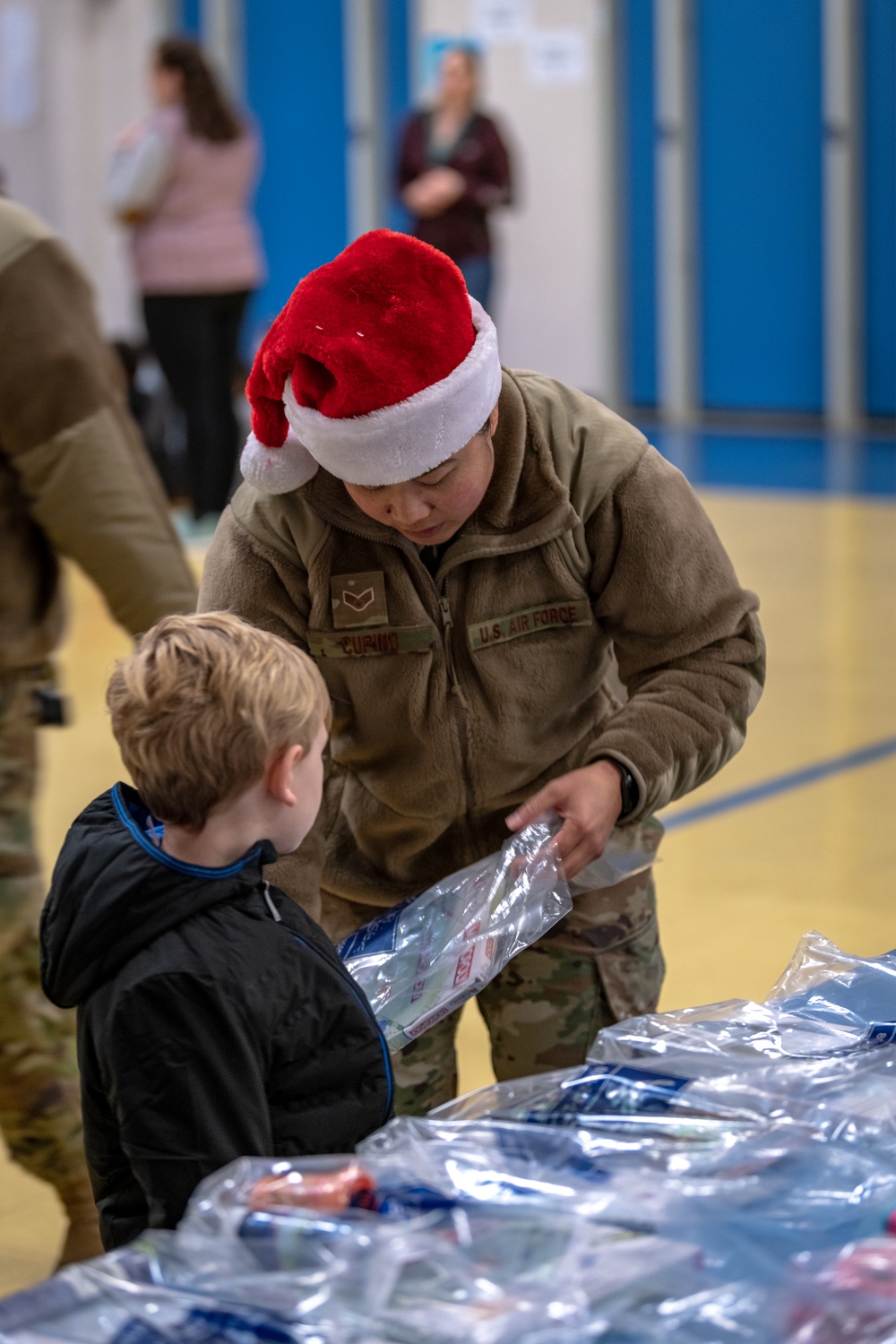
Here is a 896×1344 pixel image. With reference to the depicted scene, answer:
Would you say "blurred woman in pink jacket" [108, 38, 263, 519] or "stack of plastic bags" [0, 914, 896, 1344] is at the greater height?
"blurred woman in pink jacket" [108, 38, 263, 519]

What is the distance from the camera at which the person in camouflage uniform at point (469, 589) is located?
173cm

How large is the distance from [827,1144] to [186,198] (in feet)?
23.3

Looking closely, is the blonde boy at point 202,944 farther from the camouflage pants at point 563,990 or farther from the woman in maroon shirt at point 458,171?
the woman in maroon shirt at point 458,171

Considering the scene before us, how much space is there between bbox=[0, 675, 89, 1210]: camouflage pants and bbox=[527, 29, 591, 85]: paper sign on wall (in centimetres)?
979

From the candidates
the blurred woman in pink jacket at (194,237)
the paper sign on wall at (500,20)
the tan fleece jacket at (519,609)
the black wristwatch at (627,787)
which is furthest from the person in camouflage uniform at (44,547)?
the paper sign on wall at (500,20)

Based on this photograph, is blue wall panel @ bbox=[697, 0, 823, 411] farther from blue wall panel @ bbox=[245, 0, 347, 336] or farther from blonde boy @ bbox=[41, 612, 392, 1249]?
blonde boy @ bbox=[41, 612, 392, 1249]

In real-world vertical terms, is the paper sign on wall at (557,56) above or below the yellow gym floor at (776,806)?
above

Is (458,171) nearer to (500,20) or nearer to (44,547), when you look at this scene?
(500,20)

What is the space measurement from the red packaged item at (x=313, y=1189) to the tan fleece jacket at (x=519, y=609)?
743 millimetres

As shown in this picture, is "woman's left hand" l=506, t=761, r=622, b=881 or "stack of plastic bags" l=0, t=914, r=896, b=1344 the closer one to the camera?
"stack of plastic bags" l=0, t=914, r=896, b=1344

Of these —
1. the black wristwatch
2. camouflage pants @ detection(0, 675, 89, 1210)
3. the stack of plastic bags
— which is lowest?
camouflage pants @ detection(0, 675, 89, 1210)

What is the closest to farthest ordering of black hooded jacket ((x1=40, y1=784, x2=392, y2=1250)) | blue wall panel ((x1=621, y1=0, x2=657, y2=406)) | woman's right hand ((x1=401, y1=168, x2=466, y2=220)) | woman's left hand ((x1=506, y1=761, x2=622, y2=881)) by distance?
black hooded jacket ((x1=40, y1=784, x2=392, y2=1250))
woman's left hand ((x1=506, y1=761, x2=622, y2=881))
woman's right hand ((x1=401, y1=168, x2=466, y2=220))
blue wall panel ((x1=621, y1=0, x2=657, y2=406))

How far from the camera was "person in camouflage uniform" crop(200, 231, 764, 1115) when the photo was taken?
1.73 metres

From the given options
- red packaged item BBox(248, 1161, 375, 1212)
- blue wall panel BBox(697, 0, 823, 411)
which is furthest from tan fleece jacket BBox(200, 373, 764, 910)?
blue wall panel BBox(697, 0, 823, 411)
